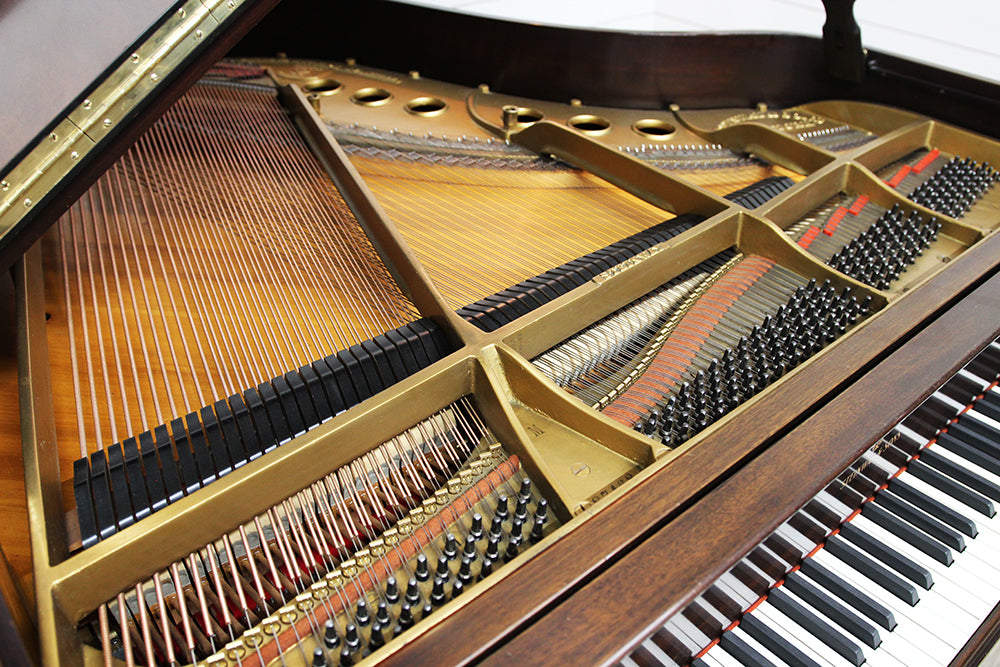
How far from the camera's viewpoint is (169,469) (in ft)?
4.41

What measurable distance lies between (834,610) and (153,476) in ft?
4.12

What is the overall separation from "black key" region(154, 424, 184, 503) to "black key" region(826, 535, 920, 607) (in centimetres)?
124

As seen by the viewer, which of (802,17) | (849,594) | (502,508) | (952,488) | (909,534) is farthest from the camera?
(802,17)

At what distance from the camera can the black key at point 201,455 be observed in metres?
1.38

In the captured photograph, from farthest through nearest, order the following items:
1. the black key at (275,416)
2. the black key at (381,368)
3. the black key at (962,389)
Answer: the black key at (962,389), the black key at (381,368), the black key at (275,416)

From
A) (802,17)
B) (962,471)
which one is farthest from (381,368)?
(802,17)

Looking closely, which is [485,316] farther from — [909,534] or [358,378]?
[909,534]

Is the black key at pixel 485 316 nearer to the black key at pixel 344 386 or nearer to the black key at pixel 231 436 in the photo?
the black key at pixel 344 386

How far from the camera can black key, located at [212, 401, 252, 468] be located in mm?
1414

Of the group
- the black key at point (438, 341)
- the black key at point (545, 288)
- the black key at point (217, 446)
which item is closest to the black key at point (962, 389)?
the black key at point (545, 288)

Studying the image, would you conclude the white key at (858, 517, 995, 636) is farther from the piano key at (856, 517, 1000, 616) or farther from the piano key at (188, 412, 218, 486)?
the piano key at (188, 412, 218, 486)

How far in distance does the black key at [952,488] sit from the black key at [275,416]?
136 centimetres

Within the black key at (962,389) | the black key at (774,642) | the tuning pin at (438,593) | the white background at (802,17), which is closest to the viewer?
the tuning pin at (438,593)

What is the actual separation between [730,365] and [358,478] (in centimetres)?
85
